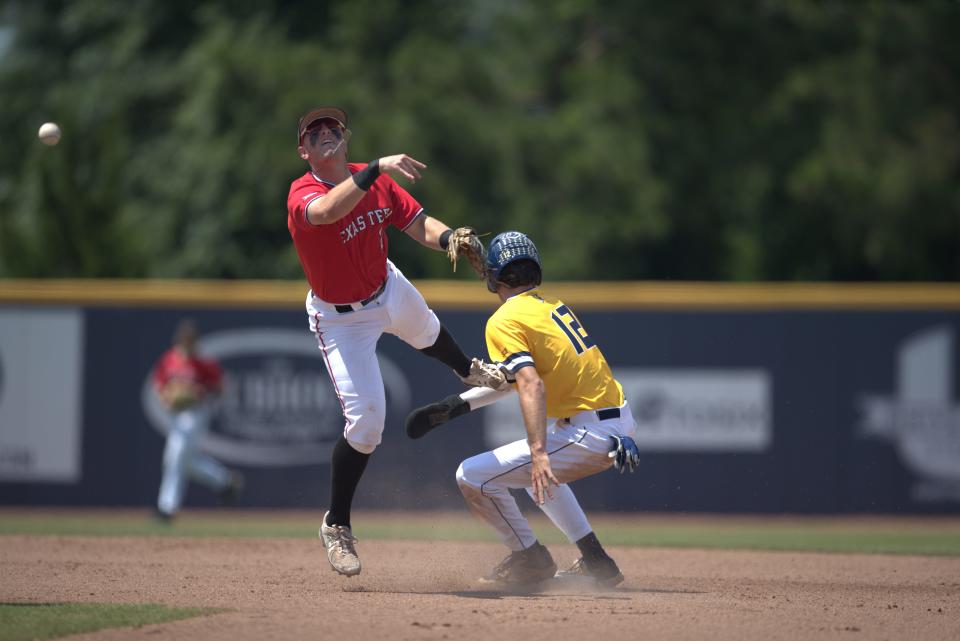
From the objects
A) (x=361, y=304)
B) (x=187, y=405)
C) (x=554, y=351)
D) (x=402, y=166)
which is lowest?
(x=187, y=405)

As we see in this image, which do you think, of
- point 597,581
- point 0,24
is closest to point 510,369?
point 597,581

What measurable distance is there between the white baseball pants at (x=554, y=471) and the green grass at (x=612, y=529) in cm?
252

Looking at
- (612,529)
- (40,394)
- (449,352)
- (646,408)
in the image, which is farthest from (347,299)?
(40,394)

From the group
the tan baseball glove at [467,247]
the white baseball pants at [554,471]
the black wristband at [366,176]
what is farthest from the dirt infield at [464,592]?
the black wristband at [366,176]

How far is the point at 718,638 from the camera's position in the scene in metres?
4.86

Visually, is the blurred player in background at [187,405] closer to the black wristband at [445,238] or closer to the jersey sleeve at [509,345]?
the black wristband at [445,238]

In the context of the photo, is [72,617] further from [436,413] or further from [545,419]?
[545,419]

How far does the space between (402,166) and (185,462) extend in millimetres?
7026

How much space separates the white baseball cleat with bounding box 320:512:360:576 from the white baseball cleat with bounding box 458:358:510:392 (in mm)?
996

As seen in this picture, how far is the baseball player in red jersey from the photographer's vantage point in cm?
600

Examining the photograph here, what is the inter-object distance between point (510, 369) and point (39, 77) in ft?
63.1

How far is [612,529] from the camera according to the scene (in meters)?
11.7

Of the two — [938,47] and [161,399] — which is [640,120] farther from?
[161,399]

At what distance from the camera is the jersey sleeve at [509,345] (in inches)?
224
